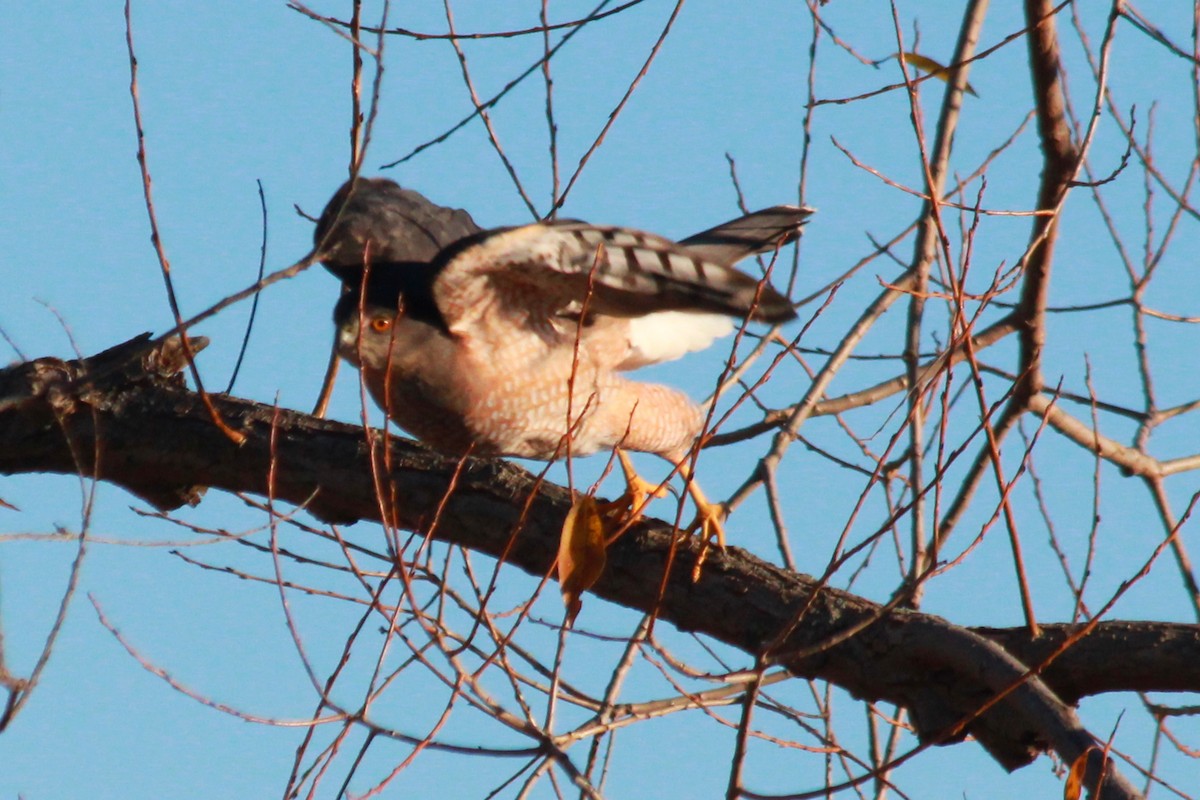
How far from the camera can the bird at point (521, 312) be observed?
380 centimetres

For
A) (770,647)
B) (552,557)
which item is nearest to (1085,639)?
(770,647)

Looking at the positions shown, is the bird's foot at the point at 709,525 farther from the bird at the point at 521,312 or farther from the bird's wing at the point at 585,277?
the bird's wing at the point at 585,277

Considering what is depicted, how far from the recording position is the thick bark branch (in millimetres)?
3172

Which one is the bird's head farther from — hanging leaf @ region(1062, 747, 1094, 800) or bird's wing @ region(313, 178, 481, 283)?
hanging leaf @ region(1062, 747, 1094, 800)

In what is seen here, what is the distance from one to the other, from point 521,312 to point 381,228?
1.75ft

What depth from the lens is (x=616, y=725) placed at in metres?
2.92

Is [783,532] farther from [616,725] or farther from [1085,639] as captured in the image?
[616,725]

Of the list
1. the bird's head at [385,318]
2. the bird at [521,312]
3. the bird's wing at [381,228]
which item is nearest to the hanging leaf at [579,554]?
the bird at [521,312]

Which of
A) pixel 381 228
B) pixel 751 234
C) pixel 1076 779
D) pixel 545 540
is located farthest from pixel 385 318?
pixel 1076 779

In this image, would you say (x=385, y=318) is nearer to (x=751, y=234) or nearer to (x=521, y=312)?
(x=521, y=312)

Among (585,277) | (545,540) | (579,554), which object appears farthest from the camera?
(585,277)

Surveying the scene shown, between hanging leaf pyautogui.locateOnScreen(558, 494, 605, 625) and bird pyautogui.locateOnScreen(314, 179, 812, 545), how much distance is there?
56 cm

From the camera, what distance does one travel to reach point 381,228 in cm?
438

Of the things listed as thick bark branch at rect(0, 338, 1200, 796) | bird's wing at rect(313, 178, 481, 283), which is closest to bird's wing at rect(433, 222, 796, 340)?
bird's wing at rect(313, 178, 481, 283)
